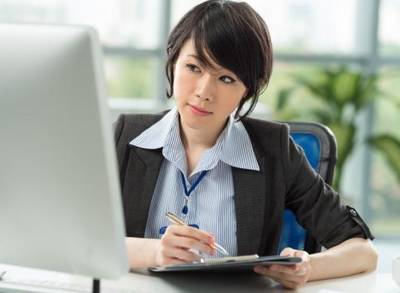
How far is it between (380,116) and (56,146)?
4657 millimetres

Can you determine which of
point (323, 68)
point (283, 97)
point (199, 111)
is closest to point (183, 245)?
point (199, 111)

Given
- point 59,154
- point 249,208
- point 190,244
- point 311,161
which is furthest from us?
point 311,161

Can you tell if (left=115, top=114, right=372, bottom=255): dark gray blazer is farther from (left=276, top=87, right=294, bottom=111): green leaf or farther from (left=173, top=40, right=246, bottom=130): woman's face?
(left=276, top=87, right=294, bottom=111): green leaf

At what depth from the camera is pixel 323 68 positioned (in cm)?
564

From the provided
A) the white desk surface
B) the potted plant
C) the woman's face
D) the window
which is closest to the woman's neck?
the woman's face

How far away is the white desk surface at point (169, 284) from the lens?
1817 mm

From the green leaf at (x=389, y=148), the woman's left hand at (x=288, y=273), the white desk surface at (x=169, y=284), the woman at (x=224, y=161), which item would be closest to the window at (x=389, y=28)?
the green leaf at (x=389, y=148)

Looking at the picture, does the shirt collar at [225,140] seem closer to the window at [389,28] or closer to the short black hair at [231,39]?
the short black hair at [231,39]

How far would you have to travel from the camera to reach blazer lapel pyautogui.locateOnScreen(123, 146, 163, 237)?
7.39 feet

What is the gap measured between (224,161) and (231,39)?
12.3 inches

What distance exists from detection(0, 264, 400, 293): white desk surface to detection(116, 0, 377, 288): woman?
→ 0.10m

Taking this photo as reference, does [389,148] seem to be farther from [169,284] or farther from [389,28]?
[169,284]

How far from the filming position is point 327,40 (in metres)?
5.87

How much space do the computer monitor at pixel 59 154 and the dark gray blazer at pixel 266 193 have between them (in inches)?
29.1
